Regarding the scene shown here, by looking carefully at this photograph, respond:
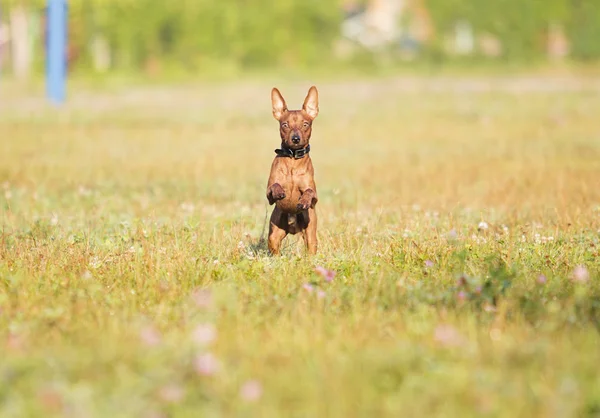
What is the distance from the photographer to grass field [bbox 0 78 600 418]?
13.9 feet

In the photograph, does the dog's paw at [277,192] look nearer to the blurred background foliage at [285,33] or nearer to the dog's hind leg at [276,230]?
the dog's hind leg at [276,230]

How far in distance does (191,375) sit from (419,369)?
994 mm

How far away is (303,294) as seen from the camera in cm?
614

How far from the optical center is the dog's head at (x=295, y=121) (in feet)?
23.4

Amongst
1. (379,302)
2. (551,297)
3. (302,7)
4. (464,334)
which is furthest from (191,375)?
(302,7)

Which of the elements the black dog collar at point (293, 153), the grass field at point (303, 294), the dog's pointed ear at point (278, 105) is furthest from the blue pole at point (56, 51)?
the black dog collar at point (293, 153)

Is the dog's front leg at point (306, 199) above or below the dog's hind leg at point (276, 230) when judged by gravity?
above

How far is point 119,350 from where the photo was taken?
4.63 m

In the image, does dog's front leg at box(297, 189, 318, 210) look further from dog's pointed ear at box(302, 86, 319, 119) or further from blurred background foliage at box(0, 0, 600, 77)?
blurred background foliage at box(0, 0, 600, 77)

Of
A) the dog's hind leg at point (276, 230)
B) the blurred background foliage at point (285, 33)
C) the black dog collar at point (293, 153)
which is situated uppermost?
the blurred background foliage at point (285, 33)

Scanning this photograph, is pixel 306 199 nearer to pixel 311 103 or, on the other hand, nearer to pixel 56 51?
pixel 311 103

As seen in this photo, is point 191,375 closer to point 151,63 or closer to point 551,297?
point 551,297

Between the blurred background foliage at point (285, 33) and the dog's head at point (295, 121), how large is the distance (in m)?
40.0

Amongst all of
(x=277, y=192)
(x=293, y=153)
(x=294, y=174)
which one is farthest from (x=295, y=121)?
(x=277, y=192)
